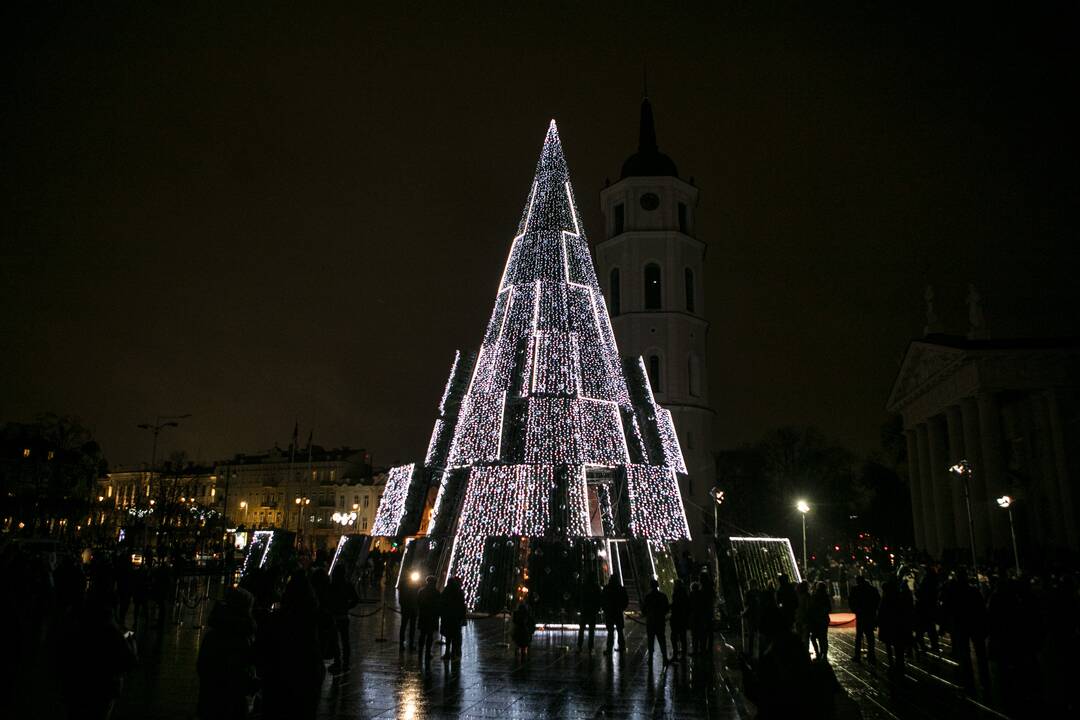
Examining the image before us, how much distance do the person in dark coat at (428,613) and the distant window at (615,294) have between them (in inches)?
1607

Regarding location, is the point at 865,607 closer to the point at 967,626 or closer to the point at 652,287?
the point at 967,626

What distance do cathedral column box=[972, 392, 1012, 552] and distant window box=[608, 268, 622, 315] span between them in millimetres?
23562

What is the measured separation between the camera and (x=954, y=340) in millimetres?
38562

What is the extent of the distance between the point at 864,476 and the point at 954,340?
31265 mm

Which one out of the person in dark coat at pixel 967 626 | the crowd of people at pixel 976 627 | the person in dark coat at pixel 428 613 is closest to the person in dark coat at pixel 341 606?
the person in dark coat at pixel 428 613

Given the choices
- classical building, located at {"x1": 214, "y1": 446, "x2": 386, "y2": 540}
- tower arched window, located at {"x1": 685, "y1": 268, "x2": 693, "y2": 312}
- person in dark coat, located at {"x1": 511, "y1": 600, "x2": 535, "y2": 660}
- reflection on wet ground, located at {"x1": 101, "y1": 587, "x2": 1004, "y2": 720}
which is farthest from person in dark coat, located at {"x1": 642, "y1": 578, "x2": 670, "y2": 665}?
classical building, located at {"x1": 214, "y1": 446, "x2": 386, "y2": 540}

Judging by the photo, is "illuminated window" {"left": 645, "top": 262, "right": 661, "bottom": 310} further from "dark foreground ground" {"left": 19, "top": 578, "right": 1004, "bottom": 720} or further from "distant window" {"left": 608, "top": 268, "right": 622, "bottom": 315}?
"dark foreground ground" {"left": 19, "top": 578, "right": 1004, "bottom": 720}

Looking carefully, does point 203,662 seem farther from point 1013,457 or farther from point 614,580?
point 1013,457

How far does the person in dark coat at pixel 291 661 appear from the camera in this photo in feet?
19.6

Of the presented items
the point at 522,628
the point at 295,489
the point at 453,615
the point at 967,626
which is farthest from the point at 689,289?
the point at 295,489

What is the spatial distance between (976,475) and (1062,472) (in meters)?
3.47

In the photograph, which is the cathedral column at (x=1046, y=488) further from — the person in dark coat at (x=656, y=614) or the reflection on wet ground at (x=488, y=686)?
the reflection on wet ground at (x=488, y=686)

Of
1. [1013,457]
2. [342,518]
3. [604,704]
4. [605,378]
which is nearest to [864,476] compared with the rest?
[1013,457]

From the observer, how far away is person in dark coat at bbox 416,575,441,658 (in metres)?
12.6
